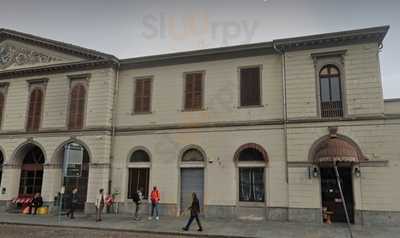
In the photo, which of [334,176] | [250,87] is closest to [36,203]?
[250,87]

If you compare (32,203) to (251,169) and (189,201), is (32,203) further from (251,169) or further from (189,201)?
(251,169)

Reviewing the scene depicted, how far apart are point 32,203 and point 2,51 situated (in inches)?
467

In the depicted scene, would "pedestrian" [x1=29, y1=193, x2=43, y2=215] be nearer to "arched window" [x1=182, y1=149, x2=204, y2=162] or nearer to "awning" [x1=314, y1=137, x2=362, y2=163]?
"arched window" [x1=182, y1=149, x2=204, y2=162]

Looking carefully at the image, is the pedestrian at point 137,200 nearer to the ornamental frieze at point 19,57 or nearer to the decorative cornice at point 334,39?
the ornamental frieze at point 19,57

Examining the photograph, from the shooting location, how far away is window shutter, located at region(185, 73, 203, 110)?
741 inches

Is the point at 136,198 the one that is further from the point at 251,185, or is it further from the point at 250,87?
the point at 250,87

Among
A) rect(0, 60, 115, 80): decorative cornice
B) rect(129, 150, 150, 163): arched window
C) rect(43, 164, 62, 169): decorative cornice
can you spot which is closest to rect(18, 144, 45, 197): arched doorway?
rect(43, 164, 62, 169): decorative cornice

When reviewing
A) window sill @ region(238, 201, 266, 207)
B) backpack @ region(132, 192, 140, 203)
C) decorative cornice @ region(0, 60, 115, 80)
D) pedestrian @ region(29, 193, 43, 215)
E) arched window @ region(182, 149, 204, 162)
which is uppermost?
decorative cornice @ region(0, 60, 115, 80)

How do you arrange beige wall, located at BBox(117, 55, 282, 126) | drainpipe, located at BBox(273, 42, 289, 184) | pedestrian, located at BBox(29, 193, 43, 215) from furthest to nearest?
pedestrian, located at BBox(29, 193, 43, 215), beige wall, located at BBox(117, 55, 282, 126), drainpipe, located at BBox(273, 42, 289, 184)

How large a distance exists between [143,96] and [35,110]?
7746 mm

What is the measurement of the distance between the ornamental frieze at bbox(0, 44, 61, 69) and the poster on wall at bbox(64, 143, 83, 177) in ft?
25.6

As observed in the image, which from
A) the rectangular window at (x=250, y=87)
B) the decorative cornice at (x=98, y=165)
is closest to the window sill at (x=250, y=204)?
the rectangular window at (x=250, y=87)

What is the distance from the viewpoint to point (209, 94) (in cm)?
1864

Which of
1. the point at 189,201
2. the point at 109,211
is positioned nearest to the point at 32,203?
the point at 109,211
